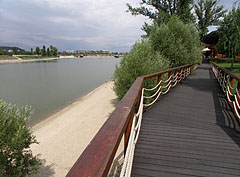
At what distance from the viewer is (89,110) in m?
12.1

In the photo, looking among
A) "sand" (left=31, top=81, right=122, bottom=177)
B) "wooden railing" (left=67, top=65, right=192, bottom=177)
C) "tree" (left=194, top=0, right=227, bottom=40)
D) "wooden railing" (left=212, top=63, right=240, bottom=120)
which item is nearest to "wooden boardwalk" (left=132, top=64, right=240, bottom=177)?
"wooden railing" (left=212, top=63, right=240, bottom=120)

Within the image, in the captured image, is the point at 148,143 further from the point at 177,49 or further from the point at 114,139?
the point at 177,49

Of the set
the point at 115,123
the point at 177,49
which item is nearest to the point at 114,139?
the point at 115,123

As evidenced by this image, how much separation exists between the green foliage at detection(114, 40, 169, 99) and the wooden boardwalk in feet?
10.4

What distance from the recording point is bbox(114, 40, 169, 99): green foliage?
8.00 metres

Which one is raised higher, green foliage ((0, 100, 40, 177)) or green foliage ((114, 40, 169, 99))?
green foliage ((114, 40, 169, 99))

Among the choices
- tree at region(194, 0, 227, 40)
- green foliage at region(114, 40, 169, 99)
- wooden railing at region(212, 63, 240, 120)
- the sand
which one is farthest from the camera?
tree at region(194, 0, 227, 40)

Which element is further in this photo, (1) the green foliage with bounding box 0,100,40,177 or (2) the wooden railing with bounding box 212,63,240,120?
(2) the wooden railing with bounding box 212,63,240,120

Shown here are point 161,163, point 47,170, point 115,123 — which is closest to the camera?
point 115,123

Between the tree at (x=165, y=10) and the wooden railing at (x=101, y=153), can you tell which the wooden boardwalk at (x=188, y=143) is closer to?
the wooden railing at (x=101, y=153)

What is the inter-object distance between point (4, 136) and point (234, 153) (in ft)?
14.4

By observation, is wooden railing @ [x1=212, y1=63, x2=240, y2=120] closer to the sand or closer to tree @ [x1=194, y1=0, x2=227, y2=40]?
the sand

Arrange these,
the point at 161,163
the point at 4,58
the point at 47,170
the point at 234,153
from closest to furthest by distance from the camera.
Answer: the point at 161,163 < the point at 234,153 < the point at 47,170 < the point at 4,58

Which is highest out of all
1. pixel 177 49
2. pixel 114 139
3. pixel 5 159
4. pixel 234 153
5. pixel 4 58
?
pixel 4 58
